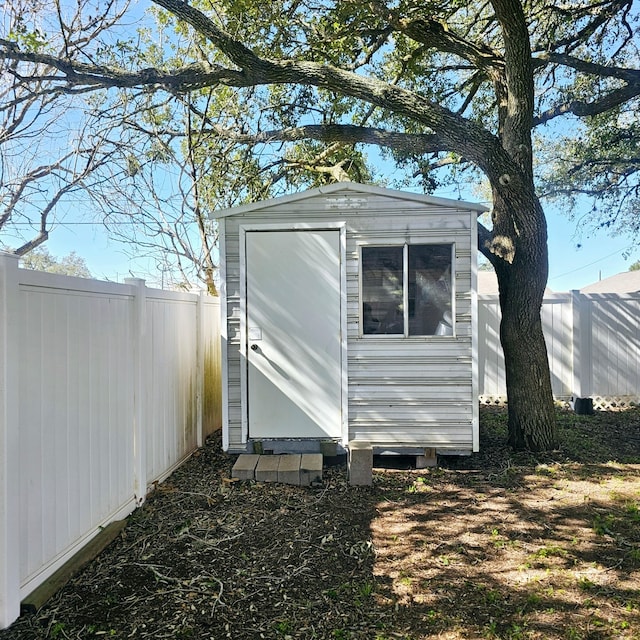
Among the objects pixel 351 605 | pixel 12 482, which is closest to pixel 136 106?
pixel 12 482

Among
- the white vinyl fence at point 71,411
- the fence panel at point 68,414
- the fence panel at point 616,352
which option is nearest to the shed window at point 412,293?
the white vinyl fence at point 71,411

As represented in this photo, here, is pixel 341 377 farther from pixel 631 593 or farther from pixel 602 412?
pixel 602 412

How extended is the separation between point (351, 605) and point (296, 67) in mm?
5020

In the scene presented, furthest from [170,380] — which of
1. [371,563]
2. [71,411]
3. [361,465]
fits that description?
[371,563]

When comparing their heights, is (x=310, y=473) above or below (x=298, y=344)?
below

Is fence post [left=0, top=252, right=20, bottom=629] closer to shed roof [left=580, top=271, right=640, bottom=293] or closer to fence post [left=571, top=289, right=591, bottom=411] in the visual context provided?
fence post [left=571, top=289, right=591, bottom=411]

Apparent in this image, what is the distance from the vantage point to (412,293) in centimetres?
493

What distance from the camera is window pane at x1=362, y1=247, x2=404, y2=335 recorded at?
16.2 feet

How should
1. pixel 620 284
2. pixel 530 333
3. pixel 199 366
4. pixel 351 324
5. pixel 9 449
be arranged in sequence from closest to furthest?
pixel 9 449 < pixel 351 324 < pixel 530 333 < pixel 199 366 < pixel 620 284

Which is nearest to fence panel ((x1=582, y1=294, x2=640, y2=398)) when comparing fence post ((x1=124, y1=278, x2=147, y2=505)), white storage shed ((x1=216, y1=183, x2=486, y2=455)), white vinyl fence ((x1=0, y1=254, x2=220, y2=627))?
white storage shed ((x1=216, y1=183, x2=486, y2=455))

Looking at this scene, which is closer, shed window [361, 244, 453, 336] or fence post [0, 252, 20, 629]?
fence post [0, 252, 20, 629]

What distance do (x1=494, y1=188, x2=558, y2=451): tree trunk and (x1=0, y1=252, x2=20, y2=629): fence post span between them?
4692 mm

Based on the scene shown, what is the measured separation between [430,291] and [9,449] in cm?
384

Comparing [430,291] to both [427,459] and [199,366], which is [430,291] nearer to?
[427,459]
